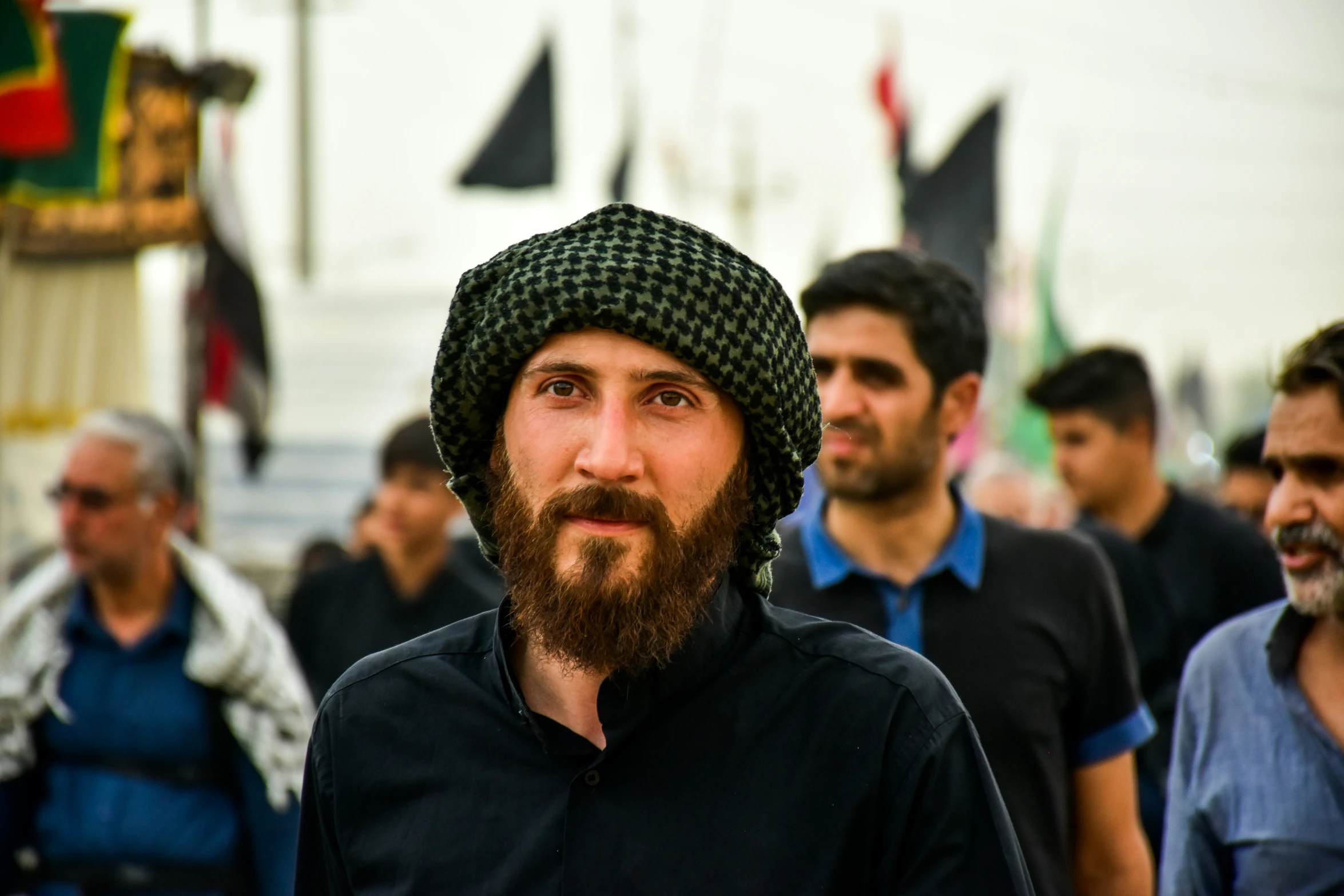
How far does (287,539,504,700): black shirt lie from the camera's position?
5.58 meters

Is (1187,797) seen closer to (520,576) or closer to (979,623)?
(979,623)

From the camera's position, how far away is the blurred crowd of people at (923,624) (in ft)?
9.70

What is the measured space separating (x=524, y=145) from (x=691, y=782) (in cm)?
1026

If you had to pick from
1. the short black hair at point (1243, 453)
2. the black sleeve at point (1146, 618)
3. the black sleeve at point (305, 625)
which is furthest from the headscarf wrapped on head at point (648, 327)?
the short black hair at point (1243, 453)

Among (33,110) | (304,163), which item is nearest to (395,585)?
(33,110)

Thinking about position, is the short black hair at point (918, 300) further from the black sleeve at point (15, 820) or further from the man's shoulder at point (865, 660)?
the black sleeve at point (15, 820)

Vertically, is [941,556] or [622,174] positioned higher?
[622,174]

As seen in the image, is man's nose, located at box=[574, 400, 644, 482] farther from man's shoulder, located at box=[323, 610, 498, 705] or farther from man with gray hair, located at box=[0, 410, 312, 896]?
man with gray hair, located at box=[0, 410, 312, 896]

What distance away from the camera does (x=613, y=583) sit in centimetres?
202

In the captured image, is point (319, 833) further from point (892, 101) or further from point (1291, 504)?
point (892, 101)

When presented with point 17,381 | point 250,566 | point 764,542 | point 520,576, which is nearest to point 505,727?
point 520,576

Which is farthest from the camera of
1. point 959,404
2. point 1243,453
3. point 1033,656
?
point 1243,453

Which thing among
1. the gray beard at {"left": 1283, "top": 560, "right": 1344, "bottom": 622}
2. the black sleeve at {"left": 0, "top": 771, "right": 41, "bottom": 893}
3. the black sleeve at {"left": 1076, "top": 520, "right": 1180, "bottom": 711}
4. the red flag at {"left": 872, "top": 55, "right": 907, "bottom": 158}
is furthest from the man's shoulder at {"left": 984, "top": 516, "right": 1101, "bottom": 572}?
the red flag at {"left": 872, "top": 55, "right": 907, "bottom": 158}

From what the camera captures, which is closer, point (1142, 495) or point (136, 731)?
point (136, 731)
